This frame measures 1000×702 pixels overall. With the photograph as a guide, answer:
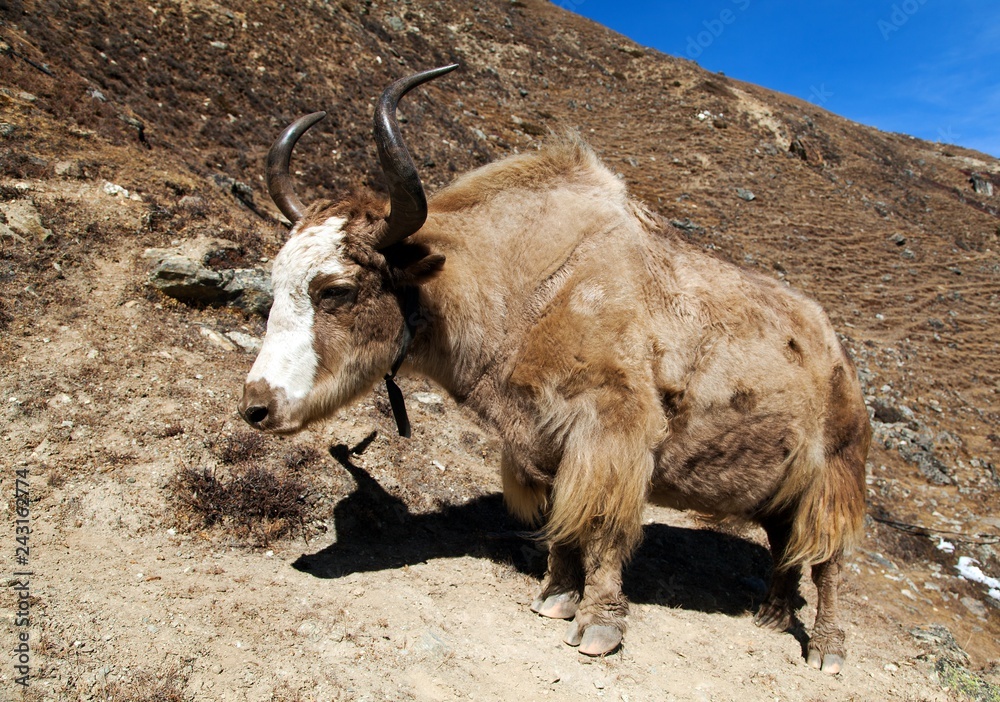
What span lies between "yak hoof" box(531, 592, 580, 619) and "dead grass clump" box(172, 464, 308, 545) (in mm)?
1725

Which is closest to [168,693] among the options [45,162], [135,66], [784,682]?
[784,682]

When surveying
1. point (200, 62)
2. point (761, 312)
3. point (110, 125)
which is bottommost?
point (110, 125)

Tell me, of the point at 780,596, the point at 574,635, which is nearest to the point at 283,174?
the point at 574,635

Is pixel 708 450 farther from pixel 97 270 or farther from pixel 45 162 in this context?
pixel 45 162

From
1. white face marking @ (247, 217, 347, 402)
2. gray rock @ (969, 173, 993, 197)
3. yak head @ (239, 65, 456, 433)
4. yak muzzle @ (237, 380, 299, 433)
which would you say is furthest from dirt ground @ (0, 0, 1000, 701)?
gray rock @ (969, 173, 993, 197)

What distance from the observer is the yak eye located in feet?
11.3

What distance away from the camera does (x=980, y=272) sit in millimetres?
20078

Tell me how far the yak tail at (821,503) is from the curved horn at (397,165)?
3102 mm

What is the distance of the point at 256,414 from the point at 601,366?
198cm

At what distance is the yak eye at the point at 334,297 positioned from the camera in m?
3.44

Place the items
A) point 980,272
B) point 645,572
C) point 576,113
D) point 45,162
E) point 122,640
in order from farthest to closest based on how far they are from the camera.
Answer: point 576,113 → point 980,272 → point 45,162 → point 645,572 → point 122,640

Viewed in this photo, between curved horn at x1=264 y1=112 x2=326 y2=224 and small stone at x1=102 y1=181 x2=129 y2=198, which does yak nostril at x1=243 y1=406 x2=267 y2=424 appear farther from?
small stone at x1=102 y1=181 x2=129 y2=198

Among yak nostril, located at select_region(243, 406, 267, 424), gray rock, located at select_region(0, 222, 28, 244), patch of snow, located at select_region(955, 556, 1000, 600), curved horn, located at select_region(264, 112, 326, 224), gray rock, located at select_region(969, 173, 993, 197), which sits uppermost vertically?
gray rock, located at select_region(969, 173, 993, 197)

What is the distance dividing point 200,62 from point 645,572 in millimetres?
15809
